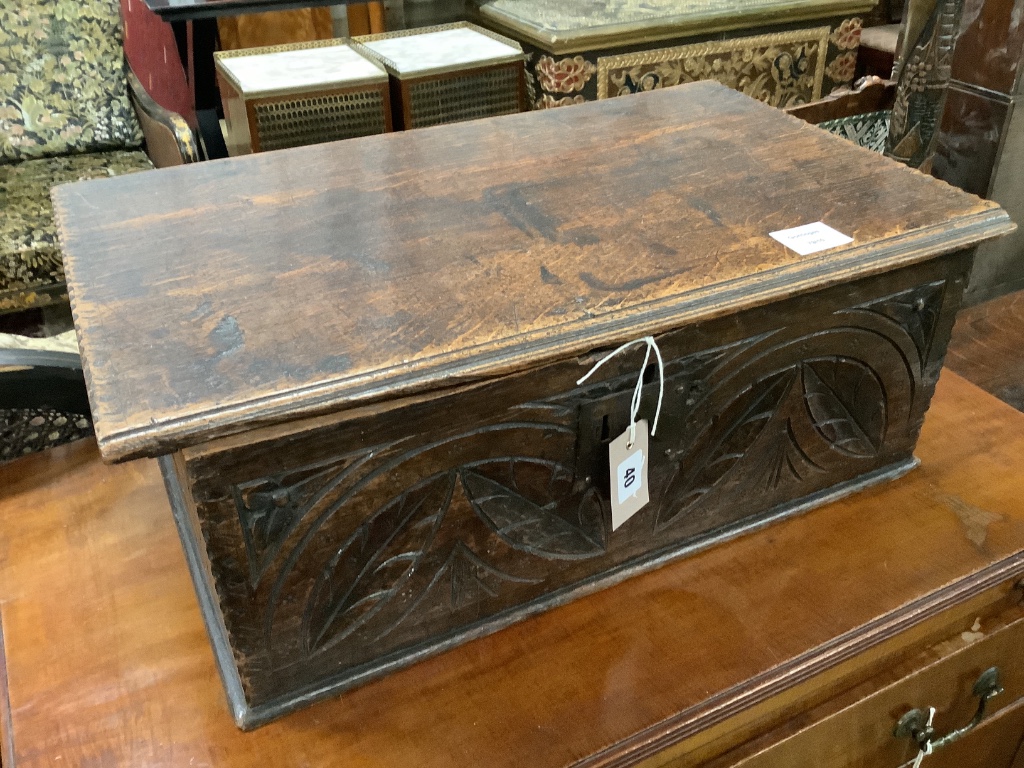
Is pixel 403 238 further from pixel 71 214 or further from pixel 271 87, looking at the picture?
pixel 271 87

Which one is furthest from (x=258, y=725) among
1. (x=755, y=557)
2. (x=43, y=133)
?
(x=43, y=133)

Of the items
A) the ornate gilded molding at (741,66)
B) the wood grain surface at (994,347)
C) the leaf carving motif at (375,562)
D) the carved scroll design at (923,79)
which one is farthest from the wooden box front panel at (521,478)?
the ornate gilded molding at (741,66)

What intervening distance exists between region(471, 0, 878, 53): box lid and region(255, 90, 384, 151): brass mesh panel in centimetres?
47

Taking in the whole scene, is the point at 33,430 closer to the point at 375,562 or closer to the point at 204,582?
the point at 204,582

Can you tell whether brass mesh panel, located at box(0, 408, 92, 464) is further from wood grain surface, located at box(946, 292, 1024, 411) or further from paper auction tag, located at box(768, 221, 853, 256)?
wood grain surface, located at box(946, 292, 1024, 411)

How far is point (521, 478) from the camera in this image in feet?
2.63

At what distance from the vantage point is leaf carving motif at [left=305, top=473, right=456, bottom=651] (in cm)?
75

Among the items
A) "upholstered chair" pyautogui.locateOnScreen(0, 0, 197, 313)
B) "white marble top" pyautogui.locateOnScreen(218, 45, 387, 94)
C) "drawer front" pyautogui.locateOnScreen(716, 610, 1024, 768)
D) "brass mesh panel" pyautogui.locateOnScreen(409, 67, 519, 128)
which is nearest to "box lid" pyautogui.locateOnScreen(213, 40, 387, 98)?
"white marble top" pyautogui.locateOnScreen(218, 45, 387, 94)

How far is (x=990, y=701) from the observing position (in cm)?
104

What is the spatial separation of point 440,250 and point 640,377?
0.76 feet

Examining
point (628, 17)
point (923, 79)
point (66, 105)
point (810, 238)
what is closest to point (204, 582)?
point (810, 238)

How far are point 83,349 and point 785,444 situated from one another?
2.29 ft

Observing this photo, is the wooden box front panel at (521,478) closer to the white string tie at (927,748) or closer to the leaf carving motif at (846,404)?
the leaf carving motif at (846,404)

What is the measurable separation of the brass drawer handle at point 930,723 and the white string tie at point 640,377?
463 mm
